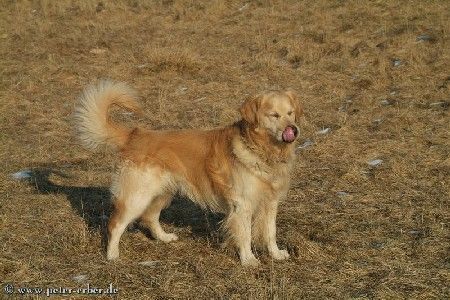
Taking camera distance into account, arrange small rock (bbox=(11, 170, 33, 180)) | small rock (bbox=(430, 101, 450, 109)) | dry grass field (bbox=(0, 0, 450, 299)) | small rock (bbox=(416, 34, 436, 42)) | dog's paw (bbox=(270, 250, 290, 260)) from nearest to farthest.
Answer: dry grass field (bbox=(0, 0, 450, 299)) → dog's paw (bbox=(270, 250, 290, 260)) → small rock (bbox=(11, 170, 33, 180)) → small rock (bbox=(430, 101, 450, 109)) → small rock (bbox=(416, 34, 436, 42))

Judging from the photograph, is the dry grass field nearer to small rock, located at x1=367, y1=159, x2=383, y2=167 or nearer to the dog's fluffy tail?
small rock, located at x1=367, y1=159, x2=383, y2=167

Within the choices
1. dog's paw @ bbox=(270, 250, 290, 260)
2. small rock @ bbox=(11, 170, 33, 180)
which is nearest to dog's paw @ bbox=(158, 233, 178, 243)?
dog's paw @ bbox=(270, 250, 290, 260)

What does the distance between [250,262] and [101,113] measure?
1.82m

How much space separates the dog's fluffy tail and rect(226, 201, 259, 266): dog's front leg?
118 centimetres

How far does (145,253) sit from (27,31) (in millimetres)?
11814

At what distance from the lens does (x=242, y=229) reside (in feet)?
15.0

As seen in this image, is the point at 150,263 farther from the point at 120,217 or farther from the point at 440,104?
the point at 440,104

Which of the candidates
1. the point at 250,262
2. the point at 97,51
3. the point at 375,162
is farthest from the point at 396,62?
the point at 250,262

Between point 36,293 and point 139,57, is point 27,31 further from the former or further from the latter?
point 36,293

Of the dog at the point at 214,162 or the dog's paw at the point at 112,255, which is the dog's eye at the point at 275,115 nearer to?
the dog at the point at 214,162

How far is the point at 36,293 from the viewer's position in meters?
3.80

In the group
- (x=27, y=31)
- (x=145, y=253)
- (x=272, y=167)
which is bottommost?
(x=27, y=31)

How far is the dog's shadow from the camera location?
548 centimetres

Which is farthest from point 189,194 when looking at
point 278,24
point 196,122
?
point 278,24
